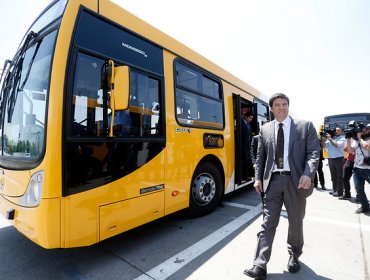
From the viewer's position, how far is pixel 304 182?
7.50ft

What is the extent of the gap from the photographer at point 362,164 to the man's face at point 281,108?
2.98 m

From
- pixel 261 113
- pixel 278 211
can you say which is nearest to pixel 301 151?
pixel 278 211

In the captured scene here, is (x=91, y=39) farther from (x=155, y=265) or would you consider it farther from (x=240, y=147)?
(x=240, y=147)

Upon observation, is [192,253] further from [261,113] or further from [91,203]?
[261,113]

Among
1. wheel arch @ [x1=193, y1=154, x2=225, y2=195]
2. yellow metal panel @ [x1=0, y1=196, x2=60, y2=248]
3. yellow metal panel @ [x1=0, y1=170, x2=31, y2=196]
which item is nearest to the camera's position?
yellow metal panel @ [x1=0, y1=196, x2=60, y2=248]

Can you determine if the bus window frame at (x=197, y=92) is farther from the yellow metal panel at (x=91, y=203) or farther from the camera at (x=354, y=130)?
the camera at (x=354, y=130)

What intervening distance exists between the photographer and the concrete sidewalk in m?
0.28

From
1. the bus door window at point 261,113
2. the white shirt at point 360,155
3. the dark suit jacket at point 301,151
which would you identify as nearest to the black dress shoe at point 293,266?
the dark suit jacket at point 301,151

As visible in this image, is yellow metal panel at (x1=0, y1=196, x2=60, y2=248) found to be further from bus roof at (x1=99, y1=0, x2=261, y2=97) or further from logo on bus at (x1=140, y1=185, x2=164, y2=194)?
bus roof at (x1=99, y1=0, x2=261, y2=97)

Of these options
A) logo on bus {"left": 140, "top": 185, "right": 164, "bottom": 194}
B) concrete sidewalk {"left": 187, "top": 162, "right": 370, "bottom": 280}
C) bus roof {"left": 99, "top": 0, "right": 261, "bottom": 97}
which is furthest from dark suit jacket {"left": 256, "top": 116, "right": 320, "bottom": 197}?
bus roof {"left": 99, "top": 0, "right": 261, "bottom": 97}

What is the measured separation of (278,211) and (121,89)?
2094 millimetres

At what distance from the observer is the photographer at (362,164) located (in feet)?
14.8

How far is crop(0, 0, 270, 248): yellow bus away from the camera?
2.20m

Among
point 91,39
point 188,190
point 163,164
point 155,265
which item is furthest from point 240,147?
point 91,39
